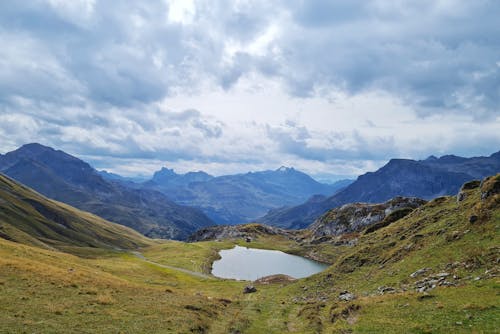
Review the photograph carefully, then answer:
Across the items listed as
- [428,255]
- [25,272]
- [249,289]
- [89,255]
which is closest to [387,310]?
[428,255]

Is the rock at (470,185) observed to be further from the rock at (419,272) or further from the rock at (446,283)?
the rock at (446,283)

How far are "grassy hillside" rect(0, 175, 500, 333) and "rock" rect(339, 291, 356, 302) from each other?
57 cm

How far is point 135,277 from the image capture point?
8231cm

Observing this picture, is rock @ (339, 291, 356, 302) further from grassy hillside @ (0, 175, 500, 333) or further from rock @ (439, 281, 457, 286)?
rock @ (439, 281, 457, 286)

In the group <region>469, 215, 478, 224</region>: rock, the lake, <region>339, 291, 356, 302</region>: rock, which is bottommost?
the lake

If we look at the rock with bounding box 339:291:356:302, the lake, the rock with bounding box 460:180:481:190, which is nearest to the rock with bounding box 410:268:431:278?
the rock with bounding box 339:291:356:302

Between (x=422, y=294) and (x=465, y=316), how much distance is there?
7.89m

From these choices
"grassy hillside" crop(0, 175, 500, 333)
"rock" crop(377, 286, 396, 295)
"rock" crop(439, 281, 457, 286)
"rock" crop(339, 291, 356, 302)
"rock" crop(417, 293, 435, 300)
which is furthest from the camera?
"rock" crop(339, 291, 356, 302)

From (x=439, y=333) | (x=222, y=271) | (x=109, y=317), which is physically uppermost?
(x=439, y=333)

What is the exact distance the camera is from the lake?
425 ft

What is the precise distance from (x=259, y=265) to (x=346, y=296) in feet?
349

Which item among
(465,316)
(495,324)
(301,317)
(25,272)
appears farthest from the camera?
(25,272)

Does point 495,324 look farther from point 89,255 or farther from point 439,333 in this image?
point 89,255

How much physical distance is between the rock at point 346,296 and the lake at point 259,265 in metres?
→ 70.3
